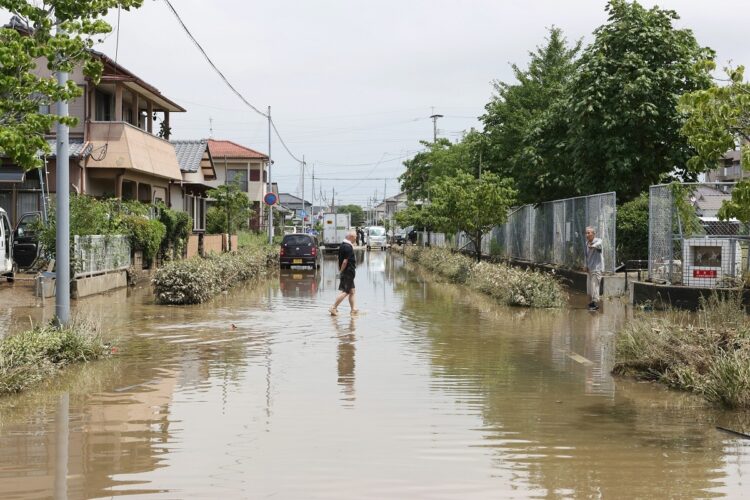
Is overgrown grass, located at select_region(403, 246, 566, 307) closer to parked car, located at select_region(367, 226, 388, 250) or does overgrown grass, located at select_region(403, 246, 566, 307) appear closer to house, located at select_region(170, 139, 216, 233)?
house, located at select_region(170, 139, 216, 233)

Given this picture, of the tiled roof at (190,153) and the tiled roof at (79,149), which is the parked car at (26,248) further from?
the tiled roof at (190,153)

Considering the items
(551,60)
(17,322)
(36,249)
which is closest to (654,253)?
(17,322)

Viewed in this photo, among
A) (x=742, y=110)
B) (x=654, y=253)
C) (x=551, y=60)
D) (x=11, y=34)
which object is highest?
(x=551, y=60)

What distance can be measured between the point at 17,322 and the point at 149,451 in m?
9.43

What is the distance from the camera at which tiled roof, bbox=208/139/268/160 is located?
69.5 meters

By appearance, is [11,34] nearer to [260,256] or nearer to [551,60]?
[260,256]

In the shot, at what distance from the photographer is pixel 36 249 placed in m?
25.2

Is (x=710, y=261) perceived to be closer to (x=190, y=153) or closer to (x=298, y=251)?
(x=298, y=251)

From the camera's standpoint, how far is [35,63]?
9.27 metres

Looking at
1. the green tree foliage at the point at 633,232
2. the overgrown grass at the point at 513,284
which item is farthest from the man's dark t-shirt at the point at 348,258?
the green tree foliage at the point at 633,232

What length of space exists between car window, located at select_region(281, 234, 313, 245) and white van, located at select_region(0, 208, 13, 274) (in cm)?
1424

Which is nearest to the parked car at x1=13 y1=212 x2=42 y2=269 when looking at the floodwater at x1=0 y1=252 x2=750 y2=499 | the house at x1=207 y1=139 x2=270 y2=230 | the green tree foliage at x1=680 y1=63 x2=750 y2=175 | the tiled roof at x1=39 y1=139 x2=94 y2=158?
the tiled roof at x1=39 y1=139 x2=94 y2=158

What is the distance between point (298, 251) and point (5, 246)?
48.4ft

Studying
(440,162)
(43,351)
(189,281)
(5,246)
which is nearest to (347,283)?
(189,281)
